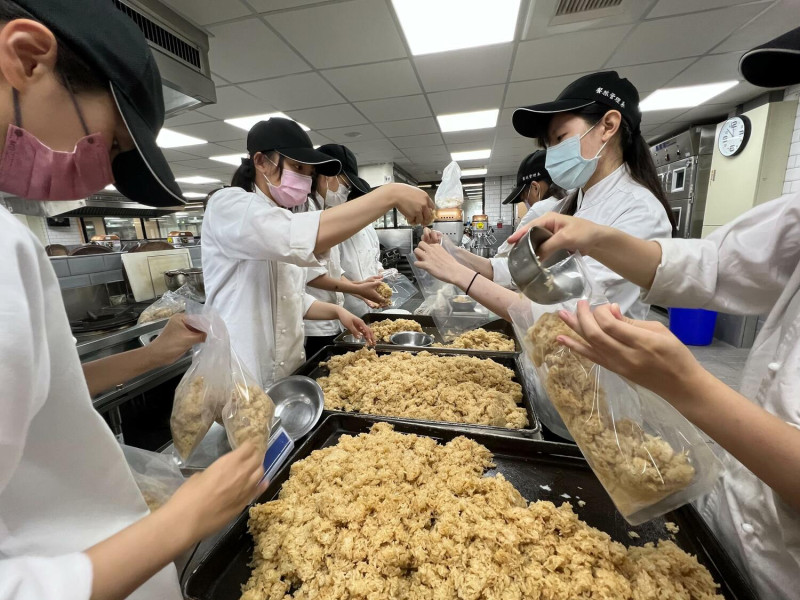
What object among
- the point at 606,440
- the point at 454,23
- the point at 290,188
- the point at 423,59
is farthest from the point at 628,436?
the point at 423,59

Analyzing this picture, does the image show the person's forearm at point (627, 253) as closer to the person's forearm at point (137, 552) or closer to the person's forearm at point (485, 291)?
the person's forearm at point (485, 291)

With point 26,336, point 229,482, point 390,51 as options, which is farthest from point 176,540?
point 390,51

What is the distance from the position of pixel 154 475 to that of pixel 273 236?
0.82m

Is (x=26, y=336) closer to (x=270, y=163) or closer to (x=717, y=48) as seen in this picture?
(x=270, y=163)

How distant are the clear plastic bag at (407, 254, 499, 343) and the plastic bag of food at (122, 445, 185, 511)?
1430 mm

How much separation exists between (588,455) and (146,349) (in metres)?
1.22

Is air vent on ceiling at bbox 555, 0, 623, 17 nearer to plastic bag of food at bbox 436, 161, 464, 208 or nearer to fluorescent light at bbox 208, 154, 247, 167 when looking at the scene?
plastic bag of food at bbox 436, 161, 464, 208

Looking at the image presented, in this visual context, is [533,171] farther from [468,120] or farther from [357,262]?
[468,120]

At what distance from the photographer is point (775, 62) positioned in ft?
2.38

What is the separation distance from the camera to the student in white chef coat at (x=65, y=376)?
0.39 m

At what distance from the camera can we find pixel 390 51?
3.33 meters

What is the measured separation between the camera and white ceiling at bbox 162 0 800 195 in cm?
275

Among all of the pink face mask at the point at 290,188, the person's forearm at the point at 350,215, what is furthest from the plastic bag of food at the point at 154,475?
the pink face mask at the point at 290,188

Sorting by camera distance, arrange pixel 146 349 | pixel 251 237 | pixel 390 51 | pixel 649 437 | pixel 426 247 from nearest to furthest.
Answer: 1. pixel 649 437
2. pixel 146 349
3. pixel 251 237
4. pixel 426 247
5. pixel 390 51
